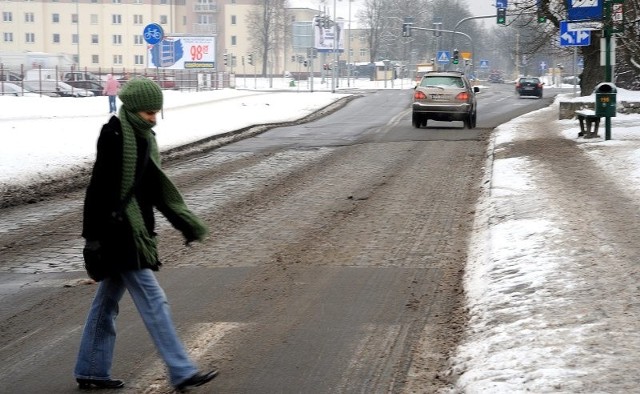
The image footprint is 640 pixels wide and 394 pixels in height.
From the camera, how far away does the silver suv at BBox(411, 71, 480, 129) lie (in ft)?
93.4

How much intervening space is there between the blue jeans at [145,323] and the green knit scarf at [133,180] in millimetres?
156

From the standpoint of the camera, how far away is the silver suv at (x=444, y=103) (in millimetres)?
28453

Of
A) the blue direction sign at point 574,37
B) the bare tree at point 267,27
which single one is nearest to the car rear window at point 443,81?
the blue direction sign at point 574,37

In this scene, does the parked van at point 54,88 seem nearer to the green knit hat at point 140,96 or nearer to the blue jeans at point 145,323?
the blue jeans at point 145,323

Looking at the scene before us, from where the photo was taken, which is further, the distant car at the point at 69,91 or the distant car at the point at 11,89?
the distant car at the point at 69,91

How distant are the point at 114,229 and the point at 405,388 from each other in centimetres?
185

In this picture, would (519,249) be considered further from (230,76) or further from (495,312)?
(230,76)

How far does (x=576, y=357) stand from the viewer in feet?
17.8

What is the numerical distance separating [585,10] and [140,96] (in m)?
16.7

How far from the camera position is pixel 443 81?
2955 centimetres

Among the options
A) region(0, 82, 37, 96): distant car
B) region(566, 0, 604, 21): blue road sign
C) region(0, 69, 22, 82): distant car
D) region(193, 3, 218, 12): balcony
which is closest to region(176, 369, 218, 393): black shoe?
region(566, 0, 604, 21): blue road sign

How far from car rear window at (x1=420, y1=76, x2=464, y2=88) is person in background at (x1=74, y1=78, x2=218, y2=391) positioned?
24.5 m

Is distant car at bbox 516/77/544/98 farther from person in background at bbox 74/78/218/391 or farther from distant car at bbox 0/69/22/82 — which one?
person in background at bbox 74/78/218/391

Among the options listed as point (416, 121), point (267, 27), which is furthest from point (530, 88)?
point (267, 27)
